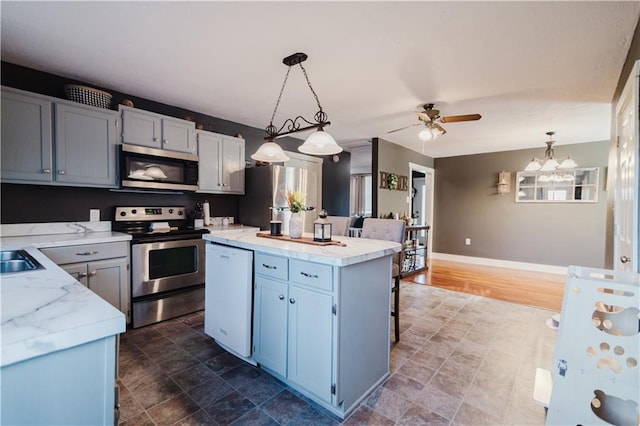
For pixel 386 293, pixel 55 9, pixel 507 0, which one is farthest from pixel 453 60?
pixel 55 9

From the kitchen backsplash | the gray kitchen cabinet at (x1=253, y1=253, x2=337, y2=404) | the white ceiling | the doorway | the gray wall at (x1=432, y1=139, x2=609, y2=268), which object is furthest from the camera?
the doorway

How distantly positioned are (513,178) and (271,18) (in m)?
5.82

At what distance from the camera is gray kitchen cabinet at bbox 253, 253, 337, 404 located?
64.2 inches

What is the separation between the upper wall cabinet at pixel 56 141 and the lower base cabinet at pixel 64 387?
2.44 metres

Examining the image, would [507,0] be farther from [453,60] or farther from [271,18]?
[271,18]

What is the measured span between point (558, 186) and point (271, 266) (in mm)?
5978

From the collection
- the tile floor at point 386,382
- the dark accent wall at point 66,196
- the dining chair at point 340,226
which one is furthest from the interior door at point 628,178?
the dark accent wall at point 66,196

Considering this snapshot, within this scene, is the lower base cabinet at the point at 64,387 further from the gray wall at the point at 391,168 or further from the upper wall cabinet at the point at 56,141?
the gray wall at the point at 391,168

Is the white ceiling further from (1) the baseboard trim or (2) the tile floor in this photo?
(1) the baseboard trim

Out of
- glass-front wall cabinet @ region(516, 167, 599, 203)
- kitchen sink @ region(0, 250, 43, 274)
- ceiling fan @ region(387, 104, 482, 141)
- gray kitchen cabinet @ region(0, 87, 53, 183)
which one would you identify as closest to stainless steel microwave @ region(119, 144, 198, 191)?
gray kitchen cabinet @ region(0, 87, 53, 183)

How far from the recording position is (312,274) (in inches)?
66.7

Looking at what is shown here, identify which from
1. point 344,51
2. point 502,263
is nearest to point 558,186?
point 502,263

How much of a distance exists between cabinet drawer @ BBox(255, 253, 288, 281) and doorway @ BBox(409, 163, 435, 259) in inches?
195

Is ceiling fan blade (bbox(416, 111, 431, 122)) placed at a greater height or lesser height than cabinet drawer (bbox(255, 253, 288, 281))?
greater
